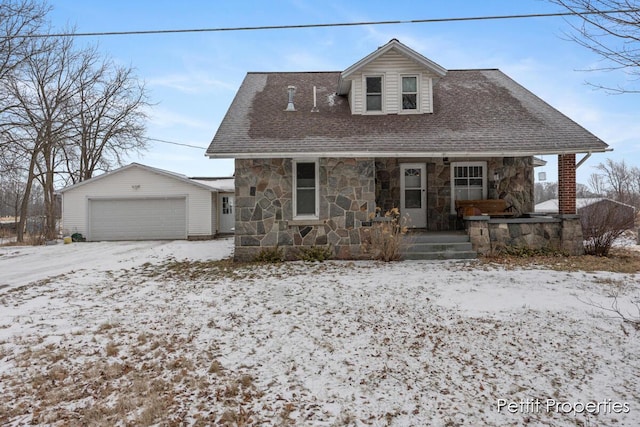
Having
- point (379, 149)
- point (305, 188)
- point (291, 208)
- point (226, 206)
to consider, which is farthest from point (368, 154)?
point (226, 206)

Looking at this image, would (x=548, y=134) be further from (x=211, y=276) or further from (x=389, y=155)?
(x=211, y=276)

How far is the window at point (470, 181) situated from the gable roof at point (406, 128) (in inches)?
62.2

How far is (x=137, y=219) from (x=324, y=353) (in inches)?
619

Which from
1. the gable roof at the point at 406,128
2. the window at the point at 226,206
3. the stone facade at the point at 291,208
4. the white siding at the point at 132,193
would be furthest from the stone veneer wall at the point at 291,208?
the window at the point at 226,206

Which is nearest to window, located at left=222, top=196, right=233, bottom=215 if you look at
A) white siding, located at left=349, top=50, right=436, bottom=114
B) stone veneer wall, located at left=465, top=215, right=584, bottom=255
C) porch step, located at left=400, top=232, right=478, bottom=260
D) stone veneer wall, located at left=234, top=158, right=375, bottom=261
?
stone veneer wall, located at left=234, top=158, right=375, bottom=261

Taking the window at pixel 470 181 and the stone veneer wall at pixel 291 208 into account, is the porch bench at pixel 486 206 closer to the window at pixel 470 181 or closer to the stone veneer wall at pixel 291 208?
the window at pixel 470 181

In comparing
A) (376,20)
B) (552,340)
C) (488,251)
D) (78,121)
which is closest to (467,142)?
(488,251)

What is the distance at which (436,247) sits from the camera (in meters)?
9.30

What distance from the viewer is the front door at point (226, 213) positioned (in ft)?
62.8

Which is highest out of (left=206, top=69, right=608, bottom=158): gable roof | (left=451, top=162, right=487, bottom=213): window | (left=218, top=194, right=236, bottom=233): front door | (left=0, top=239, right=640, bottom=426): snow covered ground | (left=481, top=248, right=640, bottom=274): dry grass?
(left=206, top=69, right=608, bottom=158): gable roof

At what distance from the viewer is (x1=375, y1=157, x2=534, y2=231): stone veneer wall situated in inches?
448

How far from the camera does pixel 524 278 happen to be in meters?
7.03

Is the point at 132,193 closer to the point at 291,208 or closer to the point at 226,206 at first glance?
the point at 226,206

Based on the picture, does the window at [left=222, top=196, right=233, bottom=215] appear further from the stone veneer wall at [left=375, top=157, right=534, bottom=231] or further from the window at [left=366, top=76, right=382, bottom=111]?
the window at [left=366, top=76, right=382, bottom=111]
